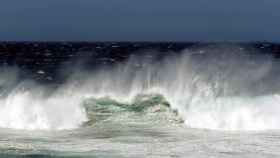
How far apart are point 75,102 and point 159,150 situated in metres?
7.68

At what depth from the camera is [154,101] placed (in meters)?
21.4

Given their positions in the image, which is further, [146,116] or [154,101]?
[154,101]

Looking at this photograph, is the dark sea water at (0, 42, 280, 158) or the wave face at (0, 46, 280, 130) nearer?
the dark sea water at (0, 42, 280, 158)

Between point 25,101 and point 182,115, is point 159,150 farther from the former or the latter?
point 25,101

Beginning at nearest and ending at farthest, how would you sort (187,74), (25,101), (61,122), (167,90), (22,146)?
1. (22,146)
2. (61,122)
3. (25,101)
4. (167,90)
5. (187,74)

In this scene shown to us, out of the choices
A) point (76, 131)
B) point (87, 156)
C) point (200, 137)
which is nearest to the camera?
point (87, 156)

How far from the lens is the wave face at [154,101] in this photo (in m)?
19.2

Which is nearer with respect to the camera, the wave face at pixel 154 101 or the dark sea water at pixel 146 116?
the dark sea water at pixel 146 116

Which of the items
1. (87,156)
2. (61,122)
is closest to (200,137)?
(87,156)

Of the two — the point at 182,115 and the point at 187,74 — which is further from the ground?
the point at 187,74

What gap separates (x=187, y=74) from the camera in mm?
25141

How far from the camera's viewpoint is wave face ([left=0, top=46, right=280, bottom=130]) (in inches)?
755

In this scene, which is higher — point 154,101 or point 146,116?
point 154,101

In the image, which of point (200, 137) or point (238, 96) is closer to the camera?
point (200, 137)
